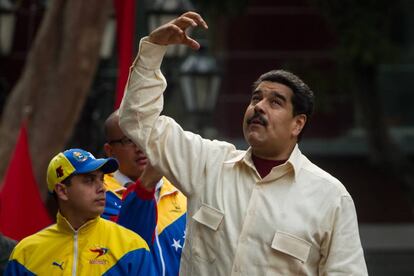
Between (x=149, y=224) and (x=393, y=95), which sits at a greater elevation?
(x=149, y=224)

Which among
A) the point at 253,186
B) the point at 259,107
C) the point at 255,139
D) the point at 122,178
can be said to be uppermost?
the point at 259,107

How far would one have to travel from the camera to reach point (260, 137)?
4.96 m

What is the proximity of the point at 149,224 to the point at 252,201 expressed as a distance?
1000 mm

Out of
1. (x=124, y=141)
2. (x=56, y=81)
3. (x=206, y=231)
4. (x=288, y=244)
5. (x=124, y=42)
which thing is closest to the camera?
(x=288, y=244)

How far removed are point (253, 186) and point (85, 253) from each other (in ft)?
3.00

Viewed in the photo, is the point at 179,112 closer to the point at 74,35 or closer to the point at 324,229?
the point at 74,35

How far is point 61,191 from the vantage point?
5680 millimetres

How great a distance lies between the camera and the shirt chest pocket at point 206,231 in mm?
4938

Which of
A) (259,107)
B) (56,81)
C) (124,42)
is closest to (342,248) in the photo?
(259,107)

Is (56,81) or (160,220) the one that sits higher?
(160,220)

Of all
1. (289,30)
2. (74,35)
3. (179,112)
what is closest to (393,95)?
(289,30)

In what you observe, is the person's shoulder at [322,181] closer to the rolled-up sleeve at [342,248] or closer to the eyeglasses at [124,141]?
the rolled-up sleeve at [342,248]

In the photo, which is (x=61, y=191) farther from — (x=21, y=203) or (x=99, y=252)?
(x=21, y=203)

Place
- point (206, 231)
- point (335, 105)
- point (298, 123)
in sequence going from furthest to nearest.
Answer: point (335, 105) < point (298, 123) < point (206, 231)
